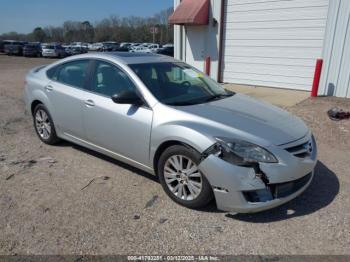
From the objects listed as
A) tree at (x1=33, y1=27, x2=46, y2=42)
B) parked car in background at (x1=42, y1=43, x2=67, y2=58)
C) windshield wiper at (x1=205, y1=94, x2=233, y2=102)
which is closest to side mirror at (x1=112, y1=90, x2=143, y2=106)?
windshield wiper at (x1=205, y1=94, x2=233, y2=102)

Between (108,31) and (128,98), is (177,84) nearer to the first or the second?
(128,98)

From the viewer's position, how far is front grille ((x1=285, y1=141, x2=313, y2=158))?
3.02 m

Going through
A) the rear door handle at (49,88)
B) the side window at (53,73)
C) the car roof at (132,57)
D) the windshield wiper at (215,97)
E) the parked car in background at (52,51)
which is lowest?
the parked car in background at (52,51)

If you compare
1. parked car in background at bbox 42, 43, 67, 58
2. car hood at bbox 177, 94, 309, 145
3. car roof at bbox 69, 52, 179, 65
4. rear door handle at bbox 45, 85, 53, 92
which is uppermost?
car roof at bbox 69, 52, 179, 65

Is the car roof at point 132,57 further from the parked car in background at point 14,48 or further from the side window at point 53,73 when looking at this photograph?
the parked car in background at point 14,48

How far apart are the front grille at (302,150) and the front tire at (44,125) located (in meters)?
3.56

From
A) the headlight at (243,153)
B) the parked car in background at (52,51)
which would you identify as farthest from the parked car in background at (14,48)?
the headlight at (243,153)

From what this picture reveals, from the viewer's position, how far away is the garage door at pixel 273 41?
9141 millimetres

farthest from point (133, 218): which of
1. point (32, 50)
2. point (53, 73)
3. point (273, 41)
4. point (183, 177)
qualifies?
point (32, 50)

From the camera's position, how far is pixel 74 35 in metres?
83.6

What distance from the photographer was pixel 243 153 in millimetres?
2842

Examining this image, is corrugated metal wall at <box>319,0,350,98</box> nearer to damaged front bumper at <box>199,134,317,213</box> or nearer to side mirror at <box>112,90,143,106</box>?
damaged front bumper at <box>199,134,317,213</box>

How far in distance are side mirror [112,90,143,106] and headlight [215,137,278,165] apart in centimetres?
117

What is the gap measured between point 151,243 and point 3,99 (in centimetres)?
822
